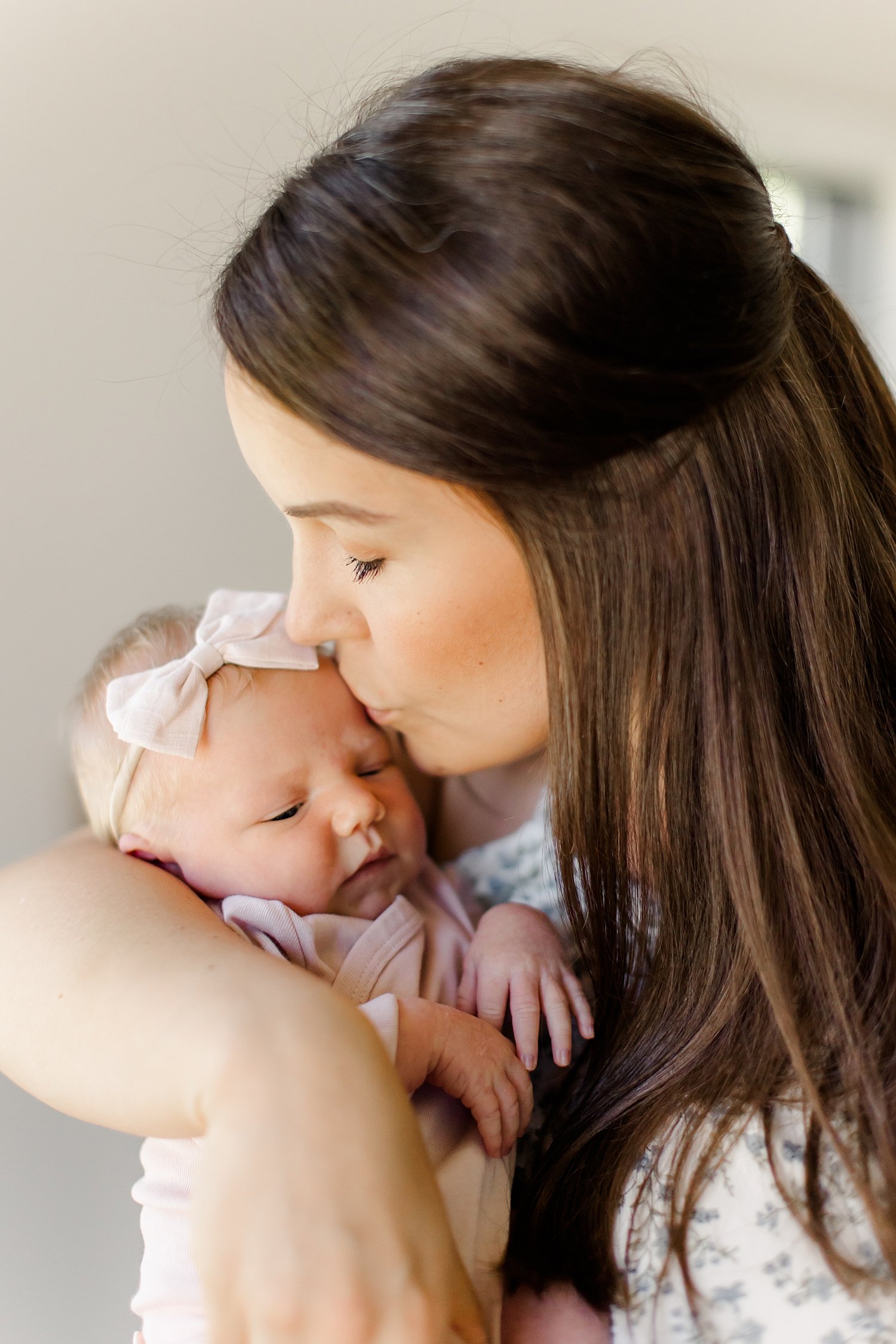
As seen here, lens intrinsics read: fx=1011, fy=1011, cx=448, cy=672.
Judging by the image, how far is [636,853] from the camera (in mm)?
906

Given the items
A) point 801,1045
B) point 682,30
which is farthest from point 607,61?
A: point 801,1045

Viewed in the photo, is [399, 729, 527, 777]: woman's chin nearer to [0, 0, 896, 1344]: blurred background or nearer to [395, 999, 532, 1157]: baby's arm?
[395, 999, 532, 1157]: baby's arm

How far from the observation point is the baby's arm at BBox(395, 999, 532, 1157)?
A: 83cm

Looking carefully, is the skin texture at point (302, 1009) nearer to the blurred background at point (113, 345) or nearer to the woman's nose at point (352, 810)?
the woman's nose at point (352, 810)

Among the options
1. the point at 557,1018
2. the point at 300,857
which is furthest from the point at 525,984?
the point at 300,857

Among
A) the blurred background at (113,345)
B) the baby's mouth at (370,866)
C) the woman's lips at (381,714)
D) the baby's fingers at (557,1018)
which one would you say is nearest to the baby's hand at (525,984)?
the baby's fingers at (557,1018)

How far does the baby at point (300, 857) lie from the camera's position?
0.85m

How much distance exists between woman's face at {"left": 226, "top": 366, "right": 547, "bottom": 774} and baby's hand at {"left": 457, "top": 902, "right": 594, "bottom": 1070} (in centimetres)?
18

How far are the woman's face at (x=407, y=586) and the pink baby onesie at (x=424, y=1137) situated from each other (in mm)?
218

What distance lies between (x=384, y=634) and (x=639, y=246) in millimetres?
375

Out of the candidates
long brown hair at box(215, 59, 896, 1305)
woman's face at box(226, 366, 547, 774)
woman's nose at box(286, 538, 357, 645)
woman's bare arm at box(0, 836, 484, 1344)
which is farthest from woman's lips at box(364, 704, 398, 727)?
woman's bare arm at box(0, 836, 484, 1344)

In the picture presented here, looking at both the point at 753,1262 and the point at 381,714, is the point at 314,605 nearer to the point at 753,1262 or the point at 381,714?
the point at 381,714

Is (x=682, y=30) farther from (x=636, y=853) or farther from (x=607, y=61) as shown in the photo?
(x=636, y=853)

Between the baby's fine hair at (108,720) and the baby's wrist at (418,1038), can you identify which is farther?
the baby's fine hair at (108,720)
